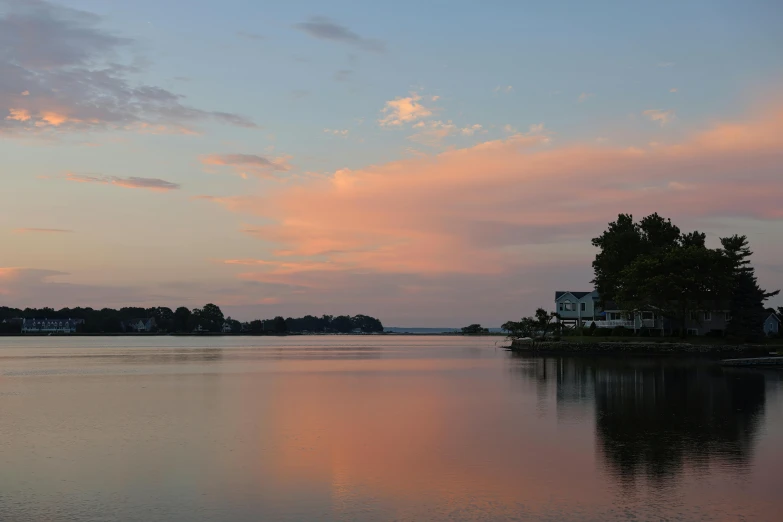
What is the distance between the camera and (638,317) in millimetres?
98312

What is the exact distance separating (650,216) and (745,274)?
643 inches

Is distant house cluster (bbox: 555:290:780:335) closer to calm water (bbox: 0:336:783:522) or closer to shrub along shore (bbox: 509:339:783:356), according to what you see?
shrub along shore (bbox: 509:339:783:356)

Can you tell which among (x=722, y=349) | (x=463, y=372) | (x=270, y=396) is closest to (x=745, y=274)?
(x=722, y=349)

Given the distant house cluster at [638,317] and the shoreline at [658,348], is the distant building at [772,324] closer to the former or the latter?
the distant house cluster at [638,317]

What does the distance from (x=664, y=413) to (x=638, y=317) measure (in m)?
70.4

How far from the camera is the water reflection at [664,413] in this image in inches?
827

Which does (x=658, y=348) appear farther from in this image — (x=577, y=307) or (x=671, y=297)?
(x=577, y=307)

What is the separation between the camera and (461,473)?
1984cm

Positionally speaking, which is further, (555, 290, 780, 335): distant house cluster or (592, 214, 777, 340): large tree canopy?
(555, 290, 780, 335): distant house cluster

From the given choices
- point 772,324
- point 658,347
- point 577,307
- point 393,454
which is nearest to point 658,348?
point 658,347

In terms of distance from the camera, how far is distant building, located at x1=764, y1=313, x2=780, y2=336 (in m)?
98.8

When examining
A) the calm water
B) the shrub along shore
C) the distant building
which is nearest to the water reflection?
the calm water

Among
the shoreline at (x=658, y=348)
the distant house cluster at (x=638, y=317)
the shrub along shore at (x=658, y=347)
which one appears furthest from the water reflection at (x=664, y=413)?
Answer: the distant house cluster at (x=638, y=317)

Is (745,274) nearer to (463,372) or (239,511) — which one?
(463,372)
